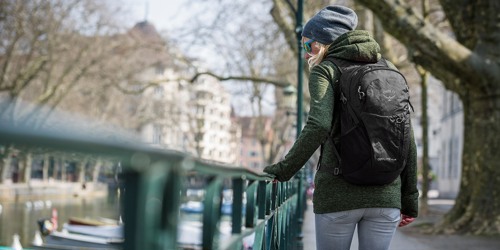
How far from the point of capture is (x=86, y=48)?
1441 inches

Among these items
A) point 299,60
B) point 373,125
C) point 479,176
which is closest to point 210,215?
point 373,125

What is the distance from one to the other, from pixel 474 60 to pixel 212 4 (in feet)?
41.2

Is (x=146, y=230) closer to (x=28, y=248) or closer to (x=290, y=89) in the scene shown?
(x=28, y=248)

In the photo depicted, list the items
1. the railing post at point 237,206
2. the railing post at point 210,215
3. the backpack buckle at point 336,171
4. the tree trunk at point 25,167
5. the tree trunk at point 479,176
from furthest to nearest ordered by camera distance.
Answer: the tree trunk at point 479,176 < the backpack buckle at point 336,171 < the railing post at point 237,206 < the railing post at point 210,215 < the tree trunk at point 25,167

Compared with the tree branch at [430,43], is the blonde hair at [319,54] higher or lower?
lower

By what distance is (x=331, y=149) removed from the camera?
312cm

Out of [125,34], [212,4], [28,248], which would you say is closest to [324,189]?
[28,248]

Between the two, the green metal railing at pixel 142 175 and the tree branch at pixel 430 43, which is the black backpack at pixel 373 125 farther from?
the tree branch at pixel 430 43

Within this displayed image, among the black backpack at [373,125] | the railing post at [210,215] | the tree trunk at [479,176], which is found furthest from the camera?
the tree trunk at [479,176]

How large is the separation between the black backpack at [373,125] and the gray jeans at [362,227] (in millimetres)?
136

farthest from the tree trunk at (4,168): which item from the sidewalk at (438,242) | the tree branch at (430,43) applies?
the tree branch at (430,43)

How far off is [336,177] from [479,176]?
10.0 metres

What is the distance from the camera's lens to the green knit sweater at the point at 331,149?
118 inches

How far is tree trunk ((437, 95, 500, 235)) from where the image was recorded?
1212 cm
